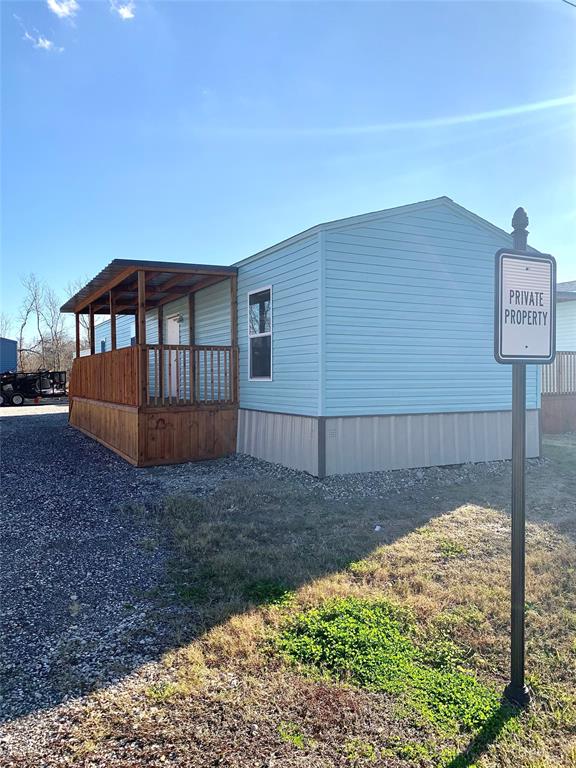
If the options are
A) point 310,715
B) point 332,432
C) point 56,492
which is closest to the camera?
point 310,715

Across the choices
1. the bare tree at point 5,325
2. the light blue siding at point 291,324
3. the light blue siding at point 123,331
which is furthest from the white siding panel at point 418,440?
the bare tree at point 5,325

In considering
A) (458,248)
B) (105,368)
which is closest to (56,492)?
(105,368)

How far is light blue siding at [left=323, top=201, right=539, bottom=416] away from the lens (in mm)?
6977

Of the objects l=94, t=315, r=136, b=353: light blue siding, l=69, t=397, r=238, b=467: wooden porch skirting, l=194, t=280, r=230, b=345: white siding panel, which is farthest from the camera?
l=94, t=315, r=136, b=353: light blue siding

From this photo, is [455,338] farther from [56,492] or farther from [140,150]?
[140,150]

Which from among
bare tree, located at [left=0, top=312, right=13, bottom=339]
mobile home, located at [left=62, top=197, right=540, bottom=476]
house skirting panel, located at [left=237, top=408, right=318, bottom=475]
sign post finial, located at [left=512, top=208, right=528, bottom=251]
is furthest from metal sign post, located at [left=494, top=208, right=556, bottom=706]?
bare tree, located at [left=0, top=312, right=13, bottom=339]

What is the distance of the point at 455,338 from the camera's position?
8.03 meters

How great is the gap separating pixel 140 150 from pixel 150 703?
454 inches

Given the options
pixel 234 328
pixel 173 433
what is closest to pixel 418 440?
pixel 234 328

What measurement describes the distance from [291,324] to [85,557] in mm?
4445

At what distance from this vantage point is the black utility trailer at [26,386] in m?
22.0

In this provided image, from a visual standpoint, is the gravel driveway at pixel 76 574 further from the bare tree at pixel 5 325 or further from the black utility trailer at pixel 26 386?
the bare tree at pixel 5 325

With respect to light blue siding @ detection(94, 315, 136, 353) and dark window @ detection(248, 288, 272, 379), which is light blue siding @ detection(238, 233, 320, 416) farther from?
light blue siding @ detection(94, 315, 136, 353)

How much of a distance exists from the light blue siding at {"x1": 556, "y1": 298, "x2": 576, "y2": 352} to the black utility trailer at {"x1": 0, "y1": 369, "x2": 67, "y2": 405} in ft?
67.1
